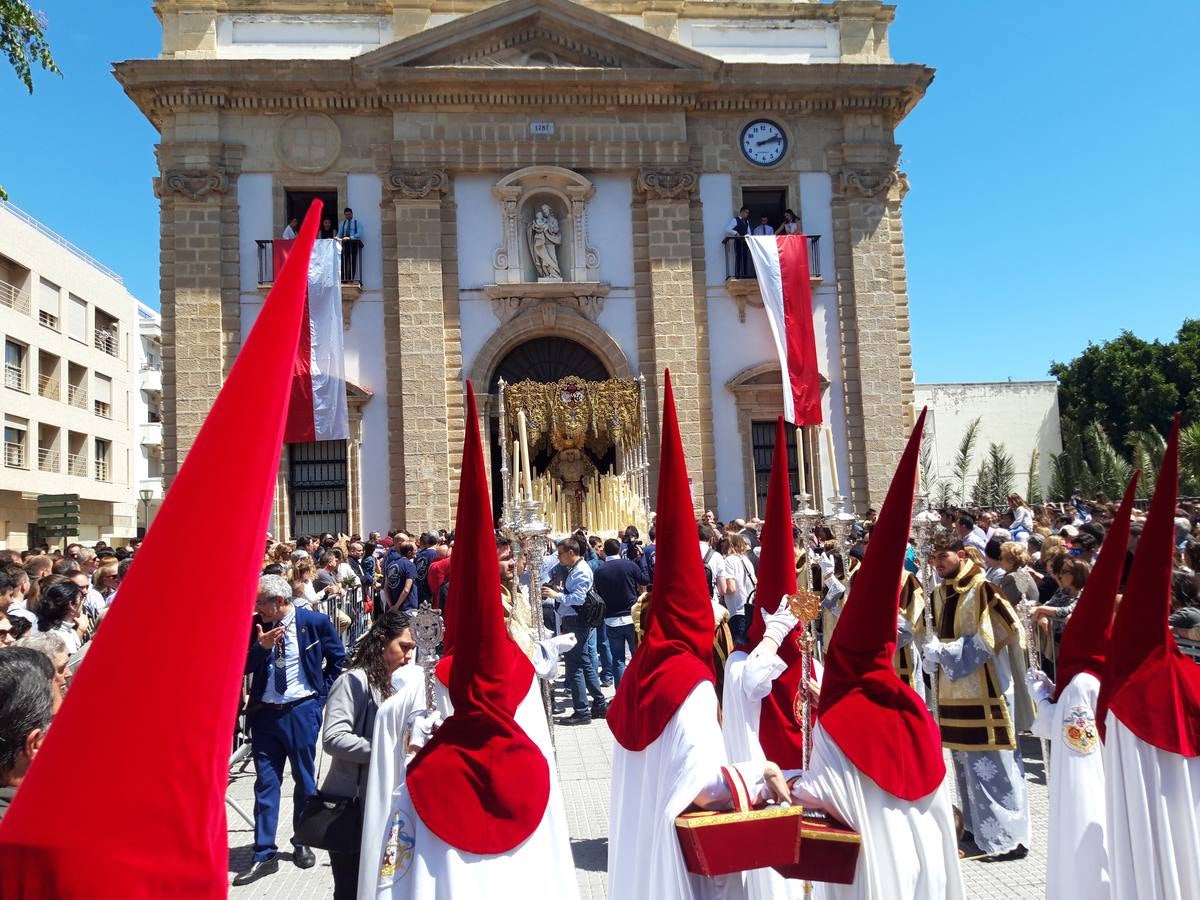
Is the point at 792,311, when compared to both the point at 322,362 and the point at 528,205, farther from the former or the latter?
the point at 322,362

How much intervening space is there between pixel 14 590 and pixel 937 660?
6419 mm

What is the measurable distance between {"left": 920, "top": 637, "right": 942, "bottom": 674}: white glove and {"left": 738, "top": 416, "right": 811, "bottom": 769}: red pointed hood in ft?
4.14

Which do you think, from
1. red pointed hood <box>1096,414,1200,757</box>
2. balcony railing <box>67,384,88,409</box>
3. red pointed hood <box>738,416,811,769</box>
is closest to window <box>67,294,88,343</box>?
balcony railing <box>67,384,88,409</box>

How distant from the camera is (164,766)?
4.38 feet

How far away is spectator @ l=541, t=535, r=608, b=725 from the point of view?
393 inches

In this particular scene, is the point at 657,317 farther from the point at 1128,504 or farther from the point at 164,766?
the point at 164,766

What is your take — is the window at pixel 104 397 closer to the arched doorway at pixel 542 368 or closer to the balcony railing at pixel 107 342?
the balcony railing at pixel 107 342

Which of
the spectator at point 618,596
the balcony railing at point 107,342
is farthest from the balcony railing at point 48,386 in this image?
the spectator at point 618,596

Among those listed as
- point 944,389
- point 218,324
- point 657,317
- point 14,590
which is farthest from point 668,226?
point 944,389

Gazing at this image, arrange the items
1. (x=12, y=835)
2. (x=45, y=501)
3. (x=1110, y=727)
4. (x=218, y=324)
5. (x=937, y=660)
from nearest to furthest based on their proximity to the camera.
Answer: (x=12, y=835)
(x=1110, y=727)
(x=937, y=660)
(x=45, y=501)
(x=218, y=324)

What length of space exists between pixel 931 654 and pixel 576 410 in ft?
46.0

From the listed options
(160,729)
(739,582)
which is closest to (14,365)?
(739,582)

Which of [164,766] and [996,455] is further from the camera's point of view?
[996,455]

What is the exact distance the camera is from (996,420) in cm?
4153
